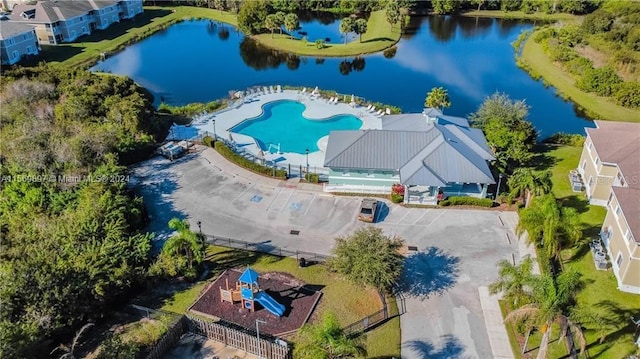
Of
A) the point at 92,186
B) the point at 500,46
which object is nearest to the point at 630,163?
the point at 92,186

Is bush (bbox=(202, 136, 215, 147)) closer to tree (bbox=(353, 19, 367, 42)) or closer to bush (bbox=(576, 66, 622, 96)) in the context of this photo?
tree (bbox=(353, 19, 367, 42))

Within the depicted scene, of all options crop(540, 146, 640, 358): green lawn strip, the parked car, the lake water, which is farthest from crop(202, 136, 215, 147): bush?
crop(540, 146, 640, 358): green lawn strip

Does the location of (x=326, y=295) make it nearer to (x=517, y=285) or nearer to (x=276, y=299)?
(x=276, y=299)

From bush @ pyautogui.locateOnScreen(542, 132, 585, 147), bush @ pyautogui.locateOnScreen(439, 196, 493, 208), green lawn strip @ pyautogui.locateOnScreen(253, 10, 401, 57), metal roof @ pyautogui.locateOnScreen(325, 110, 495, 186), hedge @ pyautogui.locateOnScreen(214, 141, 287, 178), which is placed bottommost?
bush @ pyautogui.locateOnScreen(439, 196, 493, 208)

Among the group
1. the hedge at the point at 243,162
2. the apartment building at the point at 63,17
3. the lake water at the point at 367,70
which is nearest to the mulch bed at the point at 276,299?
the hedge at the point at 243,162

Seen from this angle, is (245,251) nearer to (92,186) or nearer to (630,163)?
(92,186)

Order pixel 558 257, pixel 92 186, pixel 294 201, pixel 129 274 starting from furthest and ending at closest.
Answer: pixel 294 201 → pixel 92 186 → pixel 558 257 → pixel 129 274
